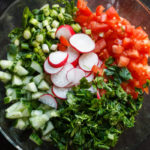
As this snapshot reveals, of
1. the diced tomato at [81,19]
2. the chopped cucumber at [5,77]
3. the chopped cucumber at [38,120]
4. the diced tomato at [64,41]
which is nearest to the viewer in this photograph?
the chopped cucumber at [38,120]

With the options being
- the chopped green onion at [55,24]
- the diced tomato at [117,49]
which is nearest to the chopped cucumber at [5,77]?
the chopped green onion at [55,24]

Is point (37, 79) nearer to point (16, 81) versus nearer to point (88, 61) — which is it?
point (16, 81)

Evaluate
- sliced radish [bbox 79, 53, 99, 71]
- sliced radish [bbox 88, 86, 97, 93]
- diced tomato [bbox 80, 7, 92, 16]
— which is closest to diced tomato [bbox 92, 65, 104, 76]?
sliced radish [bbox 79, 53, 99, 71]

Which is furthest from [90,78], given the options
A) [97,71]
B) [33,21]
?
[33,21]

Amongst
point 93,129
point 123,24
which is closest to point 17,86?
point 93,129

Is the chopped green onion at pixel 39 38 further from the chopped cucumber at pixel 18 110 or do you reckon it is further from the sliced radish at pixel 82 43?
the chopped cucumber at pixel 18 110

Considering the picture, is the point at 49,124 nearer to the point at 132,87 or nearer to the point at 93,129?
the point at 93,129
